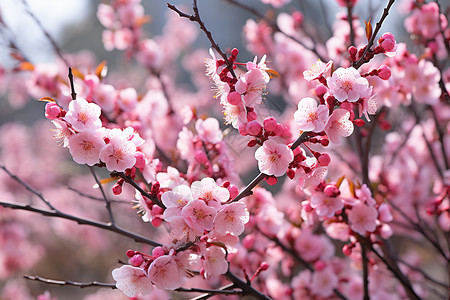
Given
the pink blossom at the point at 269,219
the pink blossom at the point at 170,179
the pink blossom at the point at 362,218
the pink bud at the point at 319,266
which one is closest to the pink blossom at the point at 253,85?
the pink blossom at the point at 170,179

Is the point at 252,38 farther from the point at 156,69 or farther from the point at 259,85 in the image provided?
the point at 259,85

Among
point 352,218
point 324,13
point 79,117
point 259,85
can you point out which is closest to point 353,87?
point 259,85

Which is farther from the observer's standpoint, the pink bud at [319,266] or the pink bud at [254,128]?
the pink bud at [319,266]

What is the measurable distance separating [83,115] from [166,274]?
43cm

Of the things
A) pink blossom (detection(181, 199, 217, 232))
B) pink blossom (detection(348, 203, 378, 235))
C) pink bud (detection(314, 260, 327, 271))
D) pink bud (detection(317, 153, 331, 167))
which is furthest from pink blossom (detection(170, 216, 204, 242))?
pink bud (detection(314, 260, 327, 271))

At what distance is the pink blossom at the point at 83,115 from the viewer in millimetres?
906

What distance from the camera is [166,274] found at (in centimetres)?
96

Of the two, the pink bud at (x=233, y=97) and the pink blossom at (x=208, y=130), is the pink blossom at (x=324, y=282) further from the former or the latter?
the pink bud at (x=233, y=97)

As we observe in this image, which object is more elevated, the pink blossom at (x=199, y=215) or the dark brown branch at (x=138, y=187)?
the dark brown branch at (x=138, y=187)

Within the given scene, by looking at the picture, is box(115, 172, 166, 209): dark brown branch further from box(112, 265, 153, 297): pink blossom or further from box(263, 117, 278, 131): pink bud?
box(263, 117, 278, 131): pink bud

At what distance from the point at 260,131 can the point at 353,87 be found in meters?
0.23

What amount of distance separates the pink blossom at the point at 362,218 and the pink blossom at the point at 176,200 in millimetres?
586

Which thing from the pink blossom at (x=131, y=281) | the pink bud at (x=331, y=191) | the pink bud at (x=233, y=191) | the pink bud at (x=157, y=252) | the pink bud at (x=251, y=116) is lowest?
the pink blossom at (x=131, y=281)

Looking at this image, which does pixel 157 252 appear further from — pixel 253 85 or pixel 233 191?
pixel 253 85
